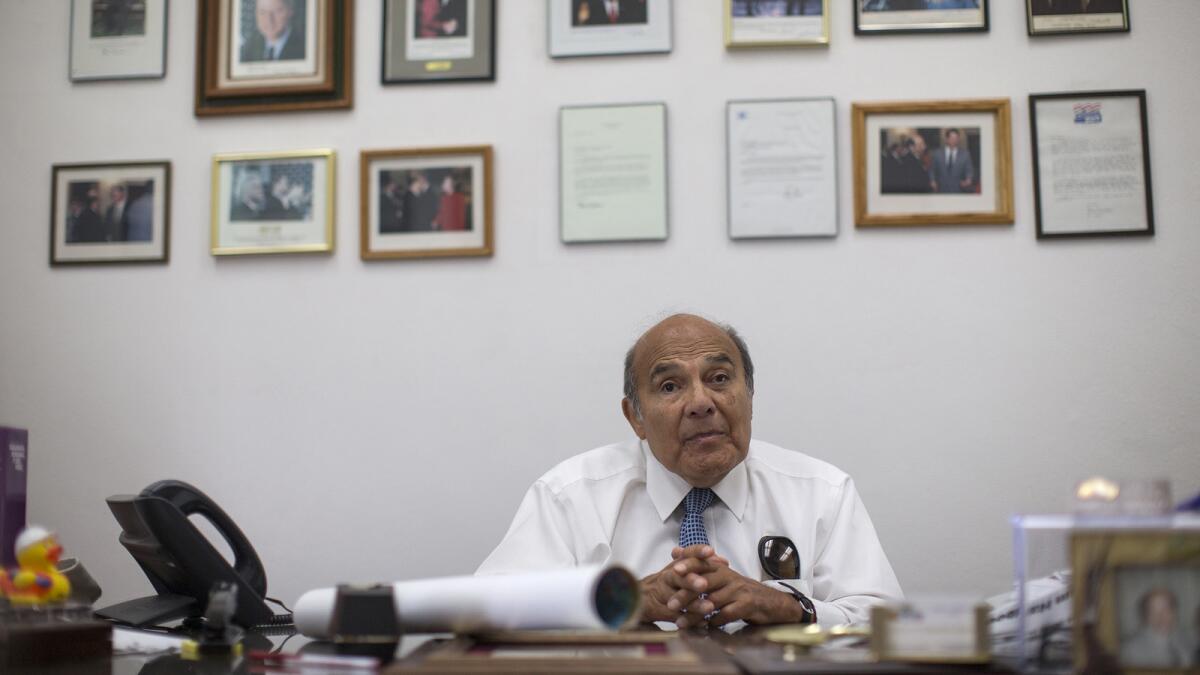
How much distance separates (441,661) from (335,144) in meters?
2.27

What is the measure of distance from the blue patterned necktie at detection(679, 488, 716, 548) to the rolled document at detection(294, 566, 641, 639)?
108cm

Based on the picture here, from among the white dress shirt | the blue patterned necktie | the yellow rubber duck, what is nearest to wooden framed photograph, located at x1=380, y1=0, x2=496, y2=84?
the white dress shirt

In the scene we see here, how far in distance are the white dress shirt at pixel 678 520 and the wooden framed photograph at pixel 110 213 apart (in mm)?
1511

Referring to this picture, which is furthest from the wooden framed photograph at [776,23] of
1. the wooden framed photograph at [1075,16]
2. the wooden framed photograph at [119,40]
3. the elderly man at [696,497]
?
the wooden framed photograph at [119,40]

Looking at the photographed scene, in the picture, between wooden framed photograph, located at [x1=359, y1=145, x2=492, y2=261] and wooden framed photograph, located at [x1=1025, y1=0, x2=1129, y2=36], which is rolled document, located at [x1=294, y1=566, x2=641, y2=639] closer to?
wooden framed photograph, located at [x1=359, y1=145, x2=492, y2=261]

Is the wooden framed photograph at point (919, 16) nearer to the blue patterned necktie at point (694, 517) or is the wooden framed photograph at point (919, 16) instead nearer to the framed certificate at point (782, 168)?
the framed certificate at point (782, 168)

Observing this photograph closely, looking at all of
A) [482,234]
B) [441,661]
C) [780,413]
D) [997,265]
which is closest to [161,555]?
[441,661]

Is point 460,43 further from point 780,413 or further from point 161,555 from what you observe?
point 161,555

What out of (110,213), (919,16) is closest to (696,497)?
(919,16)

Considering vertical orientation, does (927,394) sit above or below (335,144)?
below

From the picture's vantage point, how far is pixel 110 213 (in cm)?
304

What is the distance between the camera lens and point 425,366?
2.92 meters

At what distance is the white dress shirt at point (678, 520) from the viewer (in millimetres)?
2305

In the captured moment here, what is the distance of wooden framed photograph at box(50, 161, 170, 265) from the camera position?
9.93 feet
